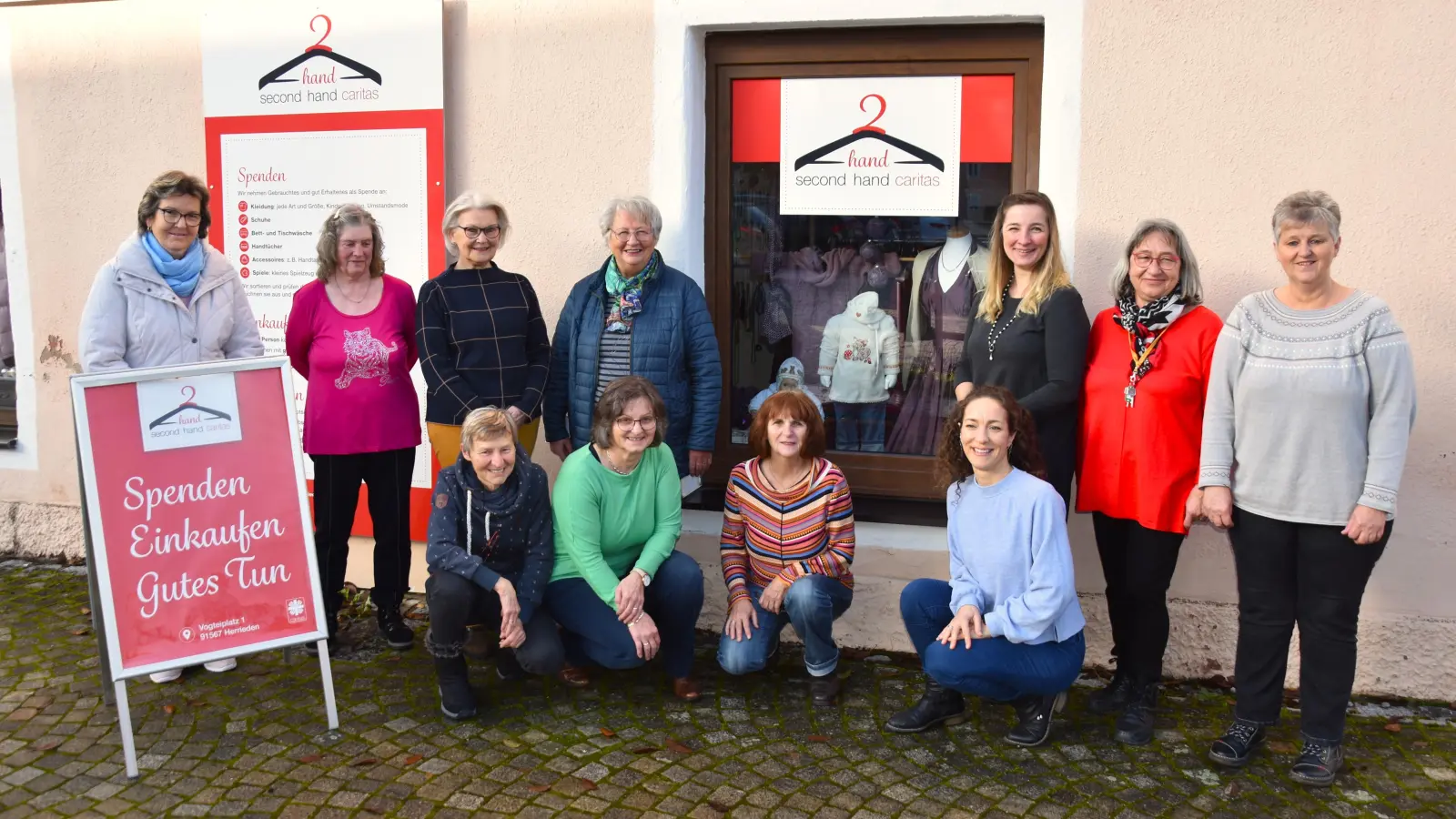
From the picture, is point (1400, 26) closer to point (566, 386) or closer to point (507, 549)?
point (566, 386)

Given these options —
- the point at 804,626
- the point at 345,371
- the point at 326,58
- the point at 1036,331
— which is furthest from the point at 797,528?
the point at 326,58

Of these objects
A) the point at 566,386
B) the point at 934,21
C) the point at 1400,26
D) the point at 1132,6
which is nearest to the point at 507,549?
the point at 566,386

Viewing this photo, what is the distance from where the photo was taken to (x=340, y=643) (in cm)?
489

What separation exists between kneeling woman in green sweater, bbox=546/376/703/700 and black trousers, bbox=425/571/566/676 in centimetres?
12

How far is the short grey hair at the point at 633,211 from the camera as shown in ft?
14.7

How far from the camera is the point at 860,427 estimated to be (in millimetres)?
5289

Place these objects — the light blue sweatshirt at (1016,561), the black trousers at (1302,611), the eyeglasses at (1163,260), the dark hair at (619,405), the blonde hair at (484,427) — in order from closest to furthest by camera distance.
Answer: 1. the black trousers at (1302,611)
2. the light blue sweatshirt at (1016,561)
3. the eyeglasses at (1163,260)
4. the blonde hair at (484,427)
5. the dark hair at (619,405)

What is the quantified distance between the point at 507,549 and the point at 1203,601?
2.60 m

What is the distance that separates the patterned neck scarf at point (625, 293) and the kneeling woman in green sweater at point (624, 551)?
0.39 meters

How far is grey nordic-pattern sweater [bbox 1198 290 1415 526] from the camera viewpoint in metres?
3.46

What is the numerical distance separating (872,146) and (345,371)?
2.27 m

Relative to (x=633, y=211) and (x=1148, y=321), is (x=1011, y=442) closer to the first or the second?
(x=1148, y=321)

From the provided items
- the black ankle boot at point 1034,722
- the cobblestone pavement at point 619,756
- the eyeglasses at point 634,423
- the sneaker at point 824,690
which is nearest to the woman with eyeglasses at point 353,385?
the cobblestone pavement at point 619,756

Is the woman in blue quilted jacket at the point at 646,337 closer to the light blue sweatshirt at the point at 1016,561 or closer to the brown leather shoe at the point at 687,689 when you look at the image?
the brown leather shoe at the point at 687,689
